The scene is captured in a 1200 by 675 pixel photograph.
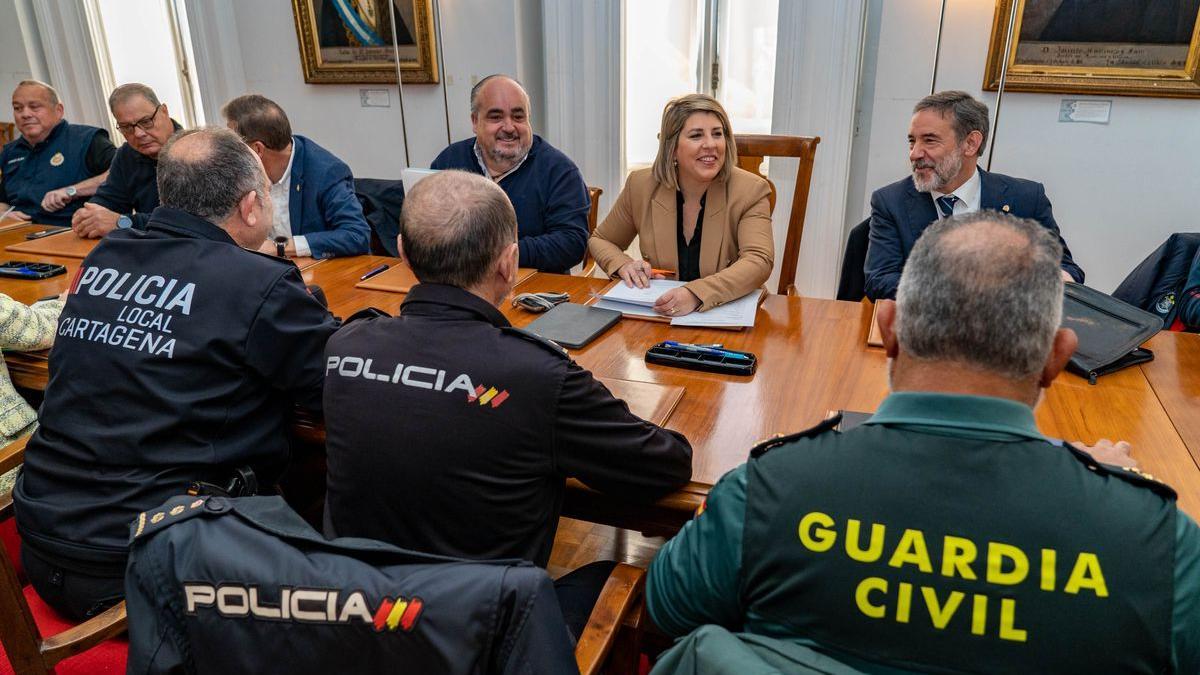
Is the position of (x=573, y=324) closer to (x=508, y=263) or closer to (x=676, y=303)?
(x=676, y=303)

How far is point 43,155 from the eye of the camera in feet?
12.5

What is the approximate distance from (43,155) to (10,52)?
8.20 feet

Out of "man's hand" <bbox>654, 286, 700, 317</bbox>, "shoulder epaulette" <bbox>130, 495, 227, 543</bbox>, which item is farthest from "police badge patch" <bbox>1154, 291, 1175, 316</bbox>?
"shoulder epaulette" <bbox>130, 495, 227, 543</bbox>

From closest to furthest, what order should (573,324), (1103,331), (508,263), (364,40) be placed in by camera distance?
(508,263), (1103,331), (573,324), (364,40)

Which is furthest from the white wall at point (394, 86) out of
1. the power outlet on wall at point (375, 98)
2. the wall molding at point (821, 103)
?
the wall molding at point (821, 103)

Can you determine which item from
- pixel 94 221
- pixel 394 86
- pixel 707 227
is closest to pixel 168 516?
pixel 707 227

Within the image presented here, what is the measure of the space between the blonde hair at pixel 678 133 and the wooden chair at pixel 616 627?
1583mm

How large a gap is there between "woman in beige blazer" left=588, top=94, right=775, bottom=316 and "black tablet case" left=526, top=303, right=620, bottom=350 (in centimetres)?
25

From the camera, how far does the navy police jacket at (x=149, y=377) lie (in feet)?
4.58

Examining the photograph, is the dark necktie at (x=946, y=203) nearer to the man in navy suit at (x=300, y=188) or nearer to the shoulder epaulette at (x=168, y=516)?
the man in navy suit at (x=300, y=188)

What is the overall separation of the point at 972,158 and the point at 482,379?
1962 millimetres

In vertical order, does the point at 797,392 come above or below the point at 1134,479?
below

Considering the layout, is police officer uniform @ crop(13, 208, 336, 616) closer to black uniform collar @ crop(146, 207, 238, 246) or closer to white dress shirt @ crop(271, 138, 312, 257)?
black uniform collar @ crop(146, 207, 238, 246)

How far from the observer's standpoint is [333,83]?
15.6 ft
